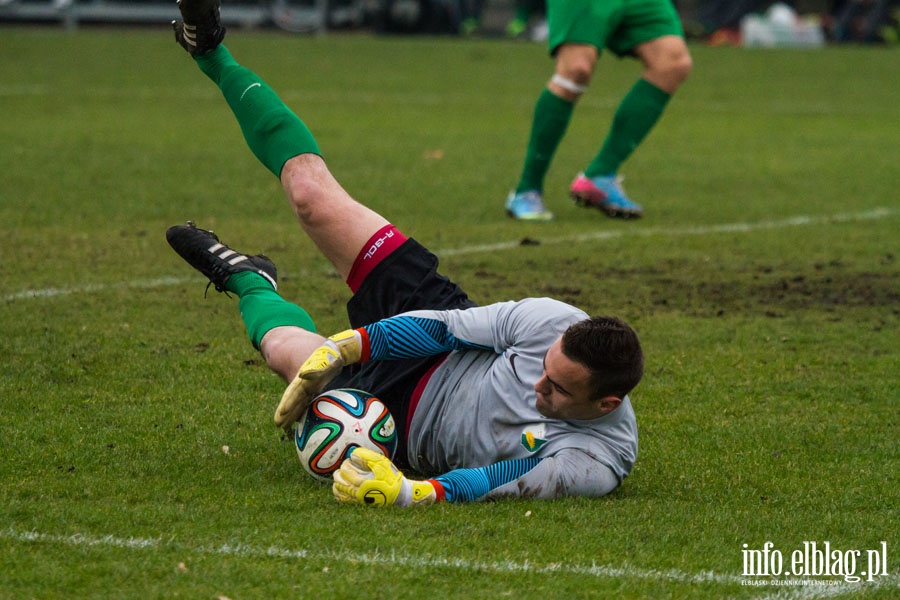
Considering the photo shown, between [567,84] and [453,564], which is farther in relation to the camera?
[567,84]

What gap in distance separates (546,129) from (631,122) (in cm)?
57

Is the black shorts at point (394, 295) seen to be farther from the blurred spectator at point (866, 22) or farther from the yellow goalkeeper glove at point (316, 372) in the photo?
the blurred spectator at point (866, 22)

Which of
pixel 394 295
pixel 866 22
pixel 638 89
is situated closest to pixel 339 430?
pixel 394 295

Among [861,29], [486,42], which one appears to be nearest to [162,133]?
[486,42]

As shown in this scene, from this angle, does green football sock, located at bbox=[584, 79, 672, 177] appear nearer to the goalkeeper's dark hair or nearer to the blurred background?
the goalkeeper's dark hair

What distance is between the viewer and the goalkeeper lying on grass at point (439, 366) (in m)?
3.74

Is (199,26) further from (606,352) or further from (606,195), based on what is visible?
(606,195)

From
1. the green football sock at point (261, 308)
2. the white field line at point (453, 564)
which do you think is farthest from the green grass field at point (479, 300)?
the green football sock at point (261, 308)

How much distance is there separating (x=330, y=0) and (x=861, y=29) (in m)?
9.52

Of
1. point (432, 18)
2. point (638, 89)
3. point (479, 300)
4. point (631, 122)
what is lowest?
point (432, 18)

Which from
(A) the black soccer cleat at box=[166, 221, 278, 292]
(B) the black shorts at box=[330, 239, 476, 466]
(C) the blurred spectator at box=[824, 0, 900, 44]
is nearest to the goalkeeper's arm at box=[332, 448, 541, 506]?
(B) the black shorts at box=[330, 239, 476, 466]

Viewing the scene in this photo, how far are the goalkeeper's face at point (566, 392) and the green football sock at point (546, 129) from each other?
4.99 metres

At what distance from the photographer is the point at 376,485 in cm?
371

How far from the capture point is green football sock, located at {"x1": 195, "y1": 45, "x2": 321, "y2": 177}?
4934 millimetres
